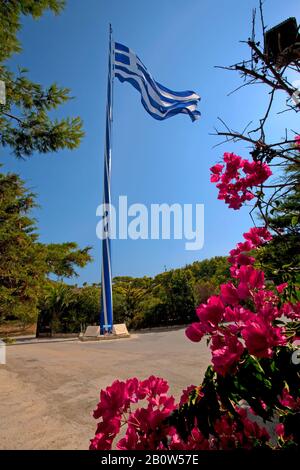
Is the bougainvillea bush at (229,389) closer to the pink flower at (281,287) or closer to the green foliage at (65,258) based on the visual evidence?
the pink flower at (281,287)

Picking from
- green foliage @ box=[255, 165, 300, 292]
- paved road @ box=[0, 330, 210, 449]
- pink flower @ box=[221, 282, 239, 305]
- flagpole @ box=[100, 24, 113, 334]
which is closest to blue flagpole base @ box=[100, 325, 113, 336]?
flagpole @ box=[100, 24, 113, 334]

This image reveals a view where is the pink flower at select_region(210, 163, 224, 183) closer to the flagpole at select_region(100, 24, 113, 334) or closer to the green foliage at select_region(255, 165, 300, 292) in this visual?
the green foliage at select_region(255, 165, 300, 292)

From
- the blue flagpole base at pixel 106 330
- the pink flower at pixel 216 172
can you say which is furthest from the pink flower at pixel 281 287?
the blue flagpole base at pixel 106 330

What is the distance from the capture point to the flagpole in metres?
11.8

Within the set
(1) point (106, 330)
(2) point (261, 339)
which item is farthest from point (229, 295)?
(1) point (106, 330)

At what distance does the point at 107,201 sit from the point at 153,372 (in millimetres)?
8282

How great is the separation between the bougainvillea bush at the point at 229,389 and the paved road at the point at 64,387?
1963 mm

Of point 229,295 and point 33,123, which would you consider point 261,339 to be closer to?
point 229,295

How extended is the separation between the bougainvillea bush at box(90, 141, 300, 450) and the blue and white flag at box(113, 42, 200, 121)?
11.0 meters

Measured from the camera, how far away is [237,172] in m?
1.55

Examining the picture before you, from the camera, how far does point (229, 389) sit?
0.60m

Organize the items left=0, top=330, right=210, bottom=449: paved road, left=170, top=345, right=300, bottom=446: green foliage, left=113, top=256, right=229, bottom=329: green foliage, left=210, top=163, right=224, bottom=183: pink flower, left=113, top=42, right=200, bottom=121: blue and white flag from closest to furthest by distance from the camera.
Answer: left=170, top=345, right=300, bottom=446: green foliage < left=210, top=163, right=224, bottom=183: pink flower < left=0, top=330, right=210, bottom=449: paved road < left=113, top=42, right=200, bottom=121: blue and white flag < left=113, top=256, right=229, bottom=329: green foliage

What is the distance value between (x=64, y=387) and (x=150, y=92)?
10.2m
